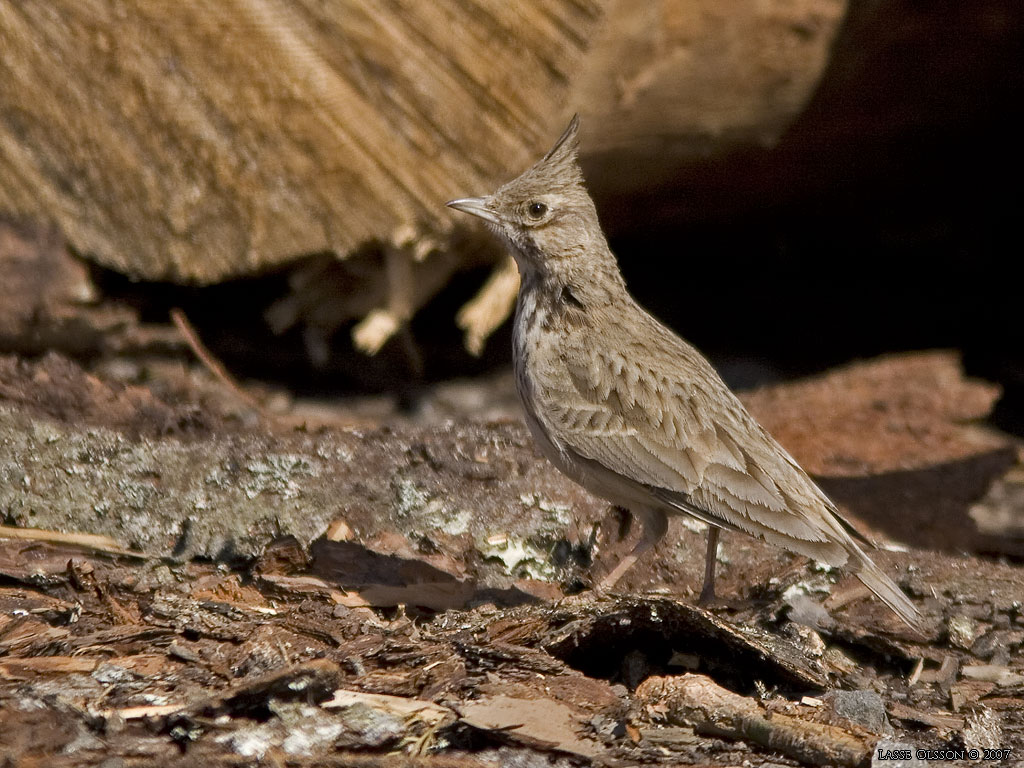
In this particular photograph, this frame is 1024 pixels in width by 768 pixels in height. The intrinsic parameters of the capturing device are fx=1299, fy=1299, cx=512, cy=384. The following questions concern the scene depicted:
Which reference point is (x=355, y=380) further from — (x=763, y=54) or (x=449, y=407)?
(x=763, y=54)

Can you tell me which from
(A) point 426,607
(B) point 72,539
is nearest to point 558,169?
(A) point 426,607

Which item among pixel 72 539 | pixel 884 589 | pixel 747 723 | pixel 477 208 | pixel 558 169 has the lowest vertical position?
pixel 72 539

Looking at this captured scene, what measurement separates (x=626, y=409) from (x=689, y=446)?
1.02ft

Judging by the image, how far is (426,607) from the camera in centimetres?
466

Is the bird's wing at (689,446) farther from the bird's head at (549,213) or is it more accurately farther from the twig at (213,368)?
the twig at (213,368)

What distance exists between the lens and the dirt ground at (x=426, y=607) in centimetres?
357

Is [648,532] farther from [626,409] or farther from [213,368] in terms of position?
[213,368]

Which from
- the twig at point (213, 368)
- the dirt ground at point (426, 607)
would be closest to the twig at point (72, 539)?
the dirt ground at point (426, 607)

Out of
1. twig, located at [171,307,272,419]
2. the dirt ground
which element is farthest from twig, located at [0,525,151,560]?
twig, located at [171,307,272,419]

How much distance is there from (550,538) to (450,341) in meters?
3.71

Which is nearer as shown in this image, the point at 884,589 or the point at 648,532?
the point at 884,589

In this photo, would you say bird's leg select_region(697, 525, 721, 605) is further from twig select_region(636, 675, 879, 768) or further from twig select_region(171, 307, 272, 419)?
twig select_region(171, 307, 272, 419)

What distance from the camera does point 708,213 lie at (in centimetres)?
870

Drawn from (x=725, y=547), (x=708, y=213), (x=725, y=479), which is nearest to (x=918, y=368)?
(x=708, y=213)
